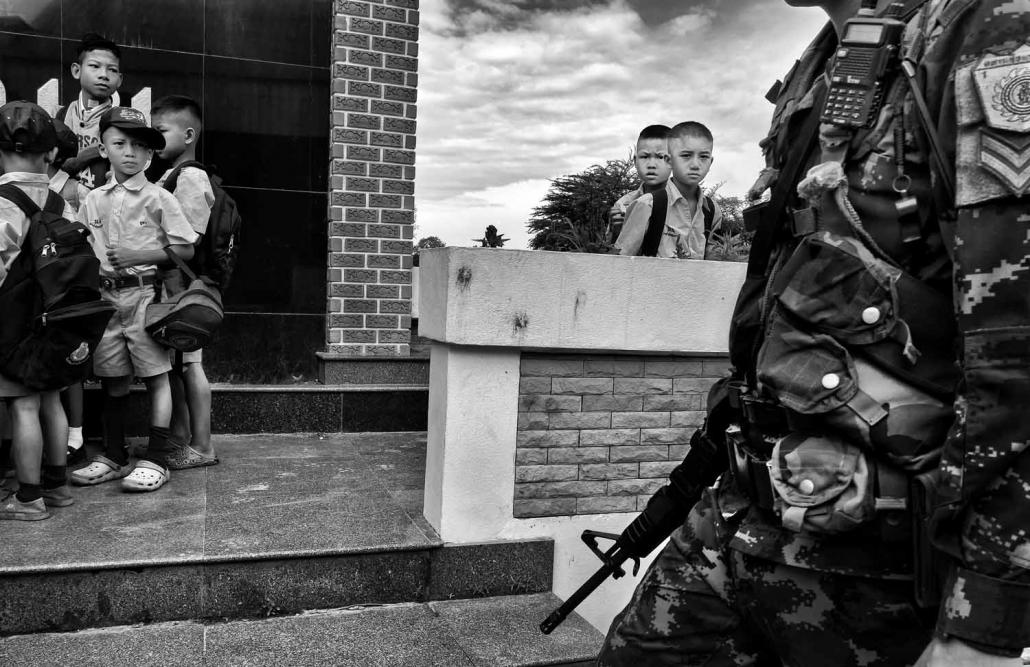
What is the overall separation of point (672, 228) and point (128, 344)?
2998mm

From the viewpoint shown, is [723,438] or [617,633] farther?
[723,438]

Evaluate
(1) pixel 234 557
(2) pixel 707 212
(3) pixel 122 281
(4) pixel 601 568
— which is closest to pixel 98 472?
(3) pixel 122 281

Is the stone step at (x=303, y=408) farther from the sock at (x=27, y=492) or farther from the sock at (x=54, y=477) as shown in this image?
the sock at (x=27, y=492)

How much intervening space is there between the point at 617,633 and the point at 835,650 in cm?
46

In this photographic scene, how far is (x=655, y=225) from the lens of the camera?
461 cm

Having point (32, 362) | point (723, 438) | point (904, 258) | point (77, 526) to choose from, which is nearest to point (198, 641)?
point (77, 526)

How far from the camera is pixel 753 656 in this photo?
1599mm

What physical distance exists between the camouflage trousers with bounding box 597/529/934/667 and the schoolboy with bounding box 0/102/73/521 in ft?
9.81

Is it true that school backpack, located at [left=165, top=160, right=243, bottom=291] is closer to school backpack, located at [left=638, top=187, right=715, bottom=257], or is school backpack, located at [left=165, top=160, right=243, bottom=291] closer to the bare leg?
the bare leg

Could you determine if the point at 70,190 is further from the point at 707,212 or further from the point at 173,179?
the point at 707,212

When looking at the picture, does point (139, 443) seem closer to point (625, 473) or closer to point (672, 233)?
point (625, 473)

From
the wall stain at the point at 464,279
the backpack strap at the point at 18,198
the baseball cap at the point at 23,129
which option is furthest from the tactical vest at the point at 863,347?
the baseball cap at the point at 23,129

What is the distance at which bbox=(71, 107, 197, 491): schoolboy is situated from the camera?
14.0 ft

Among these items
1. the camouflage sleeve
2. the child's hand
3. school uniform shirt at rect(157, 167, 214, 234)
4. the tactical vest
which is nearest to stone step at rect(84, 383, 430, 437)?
the child's hand
